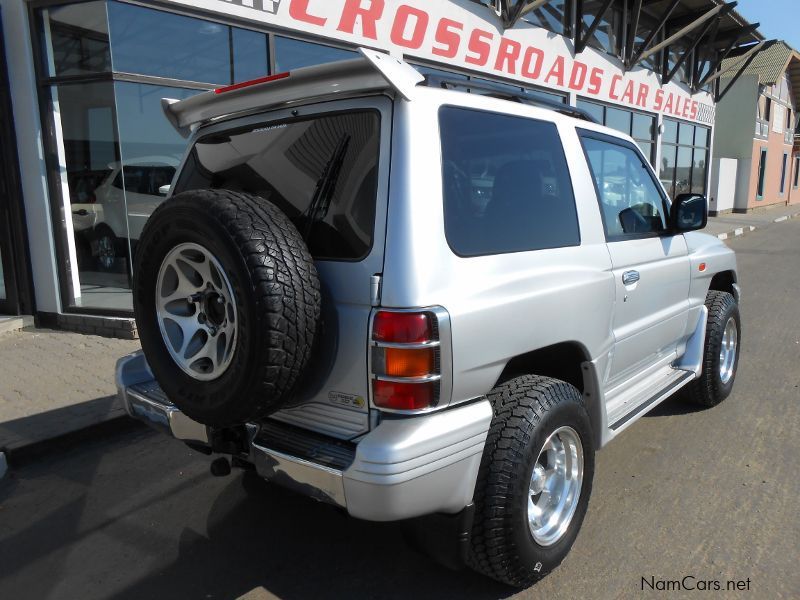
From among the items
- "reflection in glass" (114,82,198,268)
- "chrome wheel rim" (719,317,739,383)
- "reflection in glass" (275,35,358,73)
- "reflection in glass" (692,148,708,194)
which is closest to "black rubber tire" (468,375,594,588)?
"chrome wheel rim" (719,317,739,383)

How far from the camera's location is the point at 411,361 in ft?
6.63

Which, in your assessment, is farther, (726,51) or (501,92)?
(726,51)

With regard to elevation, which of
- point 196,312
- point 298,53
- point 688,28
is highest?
point 688,28

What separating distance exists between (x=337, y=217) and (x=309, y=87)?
0.52 meters

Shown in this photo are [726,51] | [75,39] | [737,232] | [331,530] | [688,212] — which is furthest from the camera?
[726,51]

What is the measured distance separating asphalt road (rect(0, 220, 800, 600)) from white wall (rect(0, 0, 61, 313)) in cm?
304

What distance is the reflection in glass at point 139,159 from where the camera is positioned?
630cm

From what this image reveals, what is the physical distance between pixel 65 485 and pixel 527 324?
2822 millimetres

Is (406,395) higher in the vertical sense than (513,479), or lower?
higher

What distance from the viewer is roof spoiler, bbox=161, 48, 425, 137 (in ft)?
6.75

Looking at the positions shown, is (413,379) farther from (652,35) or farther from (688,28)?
(688,28)

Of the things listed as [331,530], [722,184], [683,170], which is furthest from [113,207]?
[722,184]

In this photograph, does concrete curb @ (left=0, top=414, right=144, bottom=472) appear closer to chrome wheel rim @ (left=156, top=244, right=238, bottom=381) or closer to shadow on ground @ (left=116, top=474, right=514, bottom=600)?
shadow on ground @ (left=116, top=474, right=514, bottom=600)

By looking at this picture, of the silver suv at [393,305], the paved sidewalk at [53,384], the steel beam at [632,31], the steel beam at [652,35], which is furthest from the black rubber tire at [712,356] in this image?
the steel beam at [652,35]
